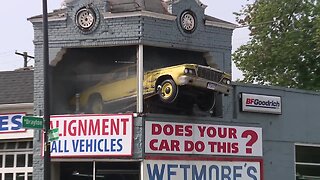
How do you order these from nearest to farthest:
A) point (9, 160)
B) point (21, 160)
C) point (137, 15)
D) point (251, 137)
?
point (137, 15) → point (251, 137) → point (21, 160) → point (9, 160)

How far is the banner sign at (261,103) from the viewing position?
21.8 meters

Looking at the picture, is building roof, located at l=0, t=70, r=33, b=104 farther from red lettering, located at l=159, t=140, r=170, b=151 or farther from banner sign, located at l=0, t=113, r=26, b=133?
red lettering, located at l=159, t=140, r=170, b=151

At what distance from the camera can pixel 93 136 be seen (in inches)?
769

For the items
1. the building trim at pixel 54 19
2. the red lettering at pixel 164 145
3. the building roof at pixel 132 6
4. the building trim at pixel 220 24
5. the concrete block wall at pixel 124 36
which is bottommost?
the red lettering at pixel 164 145

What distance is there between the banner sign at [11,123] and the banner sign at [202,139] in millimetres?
4795

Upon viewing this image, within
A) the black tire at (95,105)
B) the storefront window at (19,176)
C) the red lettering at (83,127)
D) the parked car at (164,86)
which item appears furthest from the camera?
the storefront window at (19,176)

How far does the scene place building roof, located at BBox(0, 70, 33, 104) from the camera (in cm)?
2289

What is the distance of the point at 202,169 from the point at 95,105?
3.75m

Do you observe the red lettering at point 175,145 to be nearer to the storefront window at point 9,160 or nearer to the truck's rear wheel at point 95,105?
the truck's rear wheel at point 95,105

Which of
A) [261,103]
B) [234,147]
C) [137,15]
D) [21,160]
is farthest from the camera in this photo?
[21,160]

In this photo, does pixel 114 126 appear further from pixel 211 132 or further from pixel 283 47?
pixel 283 47

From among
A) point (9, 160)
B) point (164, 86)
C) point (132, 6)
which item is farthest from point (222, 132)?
point (9, 160)

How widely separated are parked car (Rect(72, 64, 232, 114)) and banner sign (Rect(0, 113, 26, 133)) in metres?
2.25

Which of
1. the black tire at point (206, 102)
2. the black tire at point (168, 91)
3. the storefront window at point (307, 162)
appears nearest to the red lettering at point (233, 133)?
the black tire at point (206, 102)
